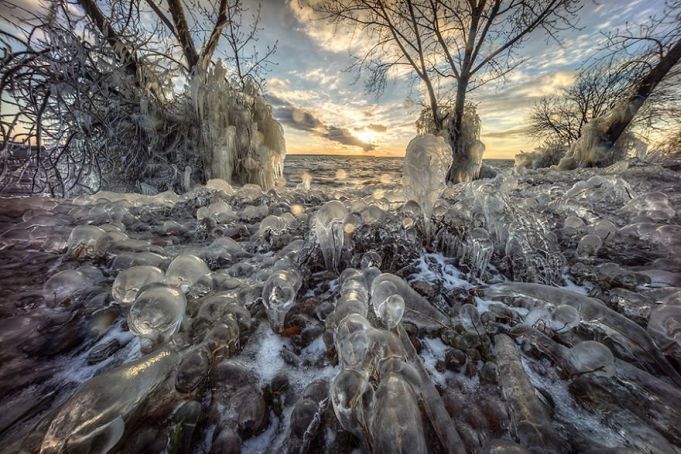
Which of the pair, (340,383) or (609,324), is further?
(609,324)

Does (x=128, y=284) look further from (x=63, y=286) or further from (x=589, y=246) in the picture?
(x=589, y=246)

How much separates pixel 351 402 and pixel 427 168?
1761 millimetres

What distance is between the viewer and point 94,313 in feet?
3.34

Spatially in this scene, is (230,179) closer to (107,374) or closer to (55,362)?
(55,362)

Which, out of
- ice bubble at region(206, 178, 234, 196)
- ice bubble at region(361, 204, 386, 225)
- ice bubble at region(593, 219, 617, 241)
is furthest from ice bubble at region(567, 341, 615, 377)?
ice bubble at region(206, 178, 234, 196)

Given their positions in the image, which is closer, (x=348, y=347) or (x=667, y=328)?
(x=348, y=347)

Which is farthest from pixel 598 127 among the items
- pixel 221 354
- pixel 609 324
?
pixel 221 354

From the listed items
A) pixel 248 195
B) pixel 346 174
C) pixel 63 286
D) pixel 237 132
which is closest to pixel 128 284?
pixel 63 286

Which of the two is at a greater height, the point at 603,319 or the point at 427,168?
the point at 427,168

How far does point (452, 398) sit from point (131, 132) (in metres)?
6.07

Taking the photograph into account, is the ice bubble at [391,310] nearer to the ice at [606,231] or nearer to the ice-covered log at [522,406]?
the ice-covered log at [522,406]

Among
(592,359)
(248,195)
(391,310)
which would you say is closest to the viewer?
(592,359)

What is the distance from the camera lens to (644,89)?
582 cm

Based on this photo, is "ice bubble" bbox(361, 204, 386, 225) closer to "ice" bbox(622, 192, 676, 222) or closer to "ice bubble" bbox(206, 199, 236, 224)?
"ice bubble" bbox(206, 199, 236, 224)
